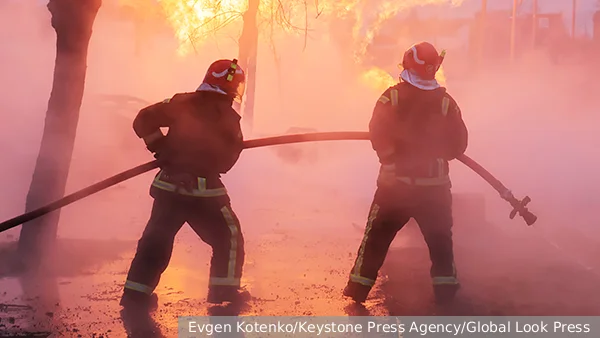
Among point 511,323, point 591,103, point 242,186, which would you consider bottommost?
point 511,323

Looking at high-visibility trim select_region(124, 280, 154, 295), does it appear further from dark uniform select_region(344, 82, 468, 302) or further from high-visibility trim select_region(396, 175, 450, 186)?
high-visibility trim select_region(396, 175, 450, 186)

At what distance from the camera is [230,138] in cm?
523

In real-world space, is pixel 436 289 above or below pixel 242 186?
below

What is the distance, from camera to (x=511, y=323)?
4793 millimetres

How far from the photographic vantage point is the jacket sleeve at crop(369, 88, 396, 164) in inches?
205

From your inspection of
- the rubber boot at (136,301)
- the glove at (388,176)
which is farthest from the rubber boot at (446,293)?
the rubber boot at (136,301)

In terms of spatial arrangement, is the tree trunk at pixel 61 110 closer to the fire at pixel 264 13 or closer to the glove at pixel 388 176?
the glove at pixel 388 176

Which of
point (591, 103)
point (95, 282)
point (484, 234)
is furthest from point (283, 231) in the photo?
point (591, 103)

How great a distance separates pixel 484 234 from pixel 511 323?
328 centimetres

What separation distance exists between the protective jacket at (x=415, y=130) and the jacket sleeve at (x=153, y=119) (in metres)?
1.40

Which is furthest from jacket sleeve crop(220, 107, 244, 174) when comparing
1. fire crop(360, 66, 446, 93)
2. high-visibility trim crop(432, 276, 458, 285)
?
fire crop(360, 66, 446, 93)

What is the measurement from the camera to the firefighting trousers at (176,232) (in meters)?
5.14

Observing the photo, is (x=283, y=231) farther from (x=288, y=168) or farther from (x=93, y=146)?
(x=93, y=146)

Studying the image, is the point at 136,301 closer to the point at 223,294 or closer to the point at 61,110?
the point at 223,294
